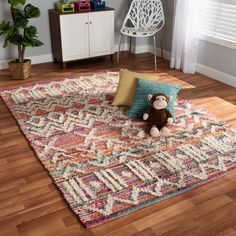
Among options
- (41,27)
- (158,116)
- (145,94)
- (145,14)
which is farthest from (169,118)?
(41,27)

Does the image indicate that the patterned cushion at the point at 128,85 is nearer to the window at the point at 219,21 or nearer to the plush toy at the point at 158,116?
the plush toy at the point at 158,116

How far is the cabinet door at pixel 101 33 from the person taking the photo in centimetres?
430

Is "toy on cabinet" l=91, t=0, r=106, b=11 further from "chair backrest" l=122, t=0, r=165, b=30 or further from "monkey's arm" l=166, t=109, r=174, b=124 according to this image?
"monkey's arm" l=166, t=109, r=174, b=124

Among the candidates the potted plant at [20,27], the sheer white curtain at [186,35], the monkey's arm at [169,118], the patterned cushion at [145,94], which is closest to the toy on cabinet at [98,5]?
the potted plant at [20,27]

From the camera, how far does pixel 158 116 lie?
2.74 m

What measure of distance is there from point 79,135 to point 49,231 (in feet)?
3.38

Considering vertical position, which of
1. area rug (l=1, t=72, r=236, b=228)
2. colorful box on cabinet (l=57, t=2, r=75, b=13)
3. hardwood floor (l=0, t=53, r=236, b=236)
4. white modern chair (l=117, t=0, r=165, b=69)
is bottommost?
hardwood floor (l=0, t=53, r=236, b=236)

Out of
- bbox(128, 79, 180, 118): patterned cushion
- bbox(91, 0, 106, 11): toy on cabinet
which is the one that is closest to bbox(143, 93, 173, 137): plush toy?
bbox(128, 79, 180, 118): patterned cushion

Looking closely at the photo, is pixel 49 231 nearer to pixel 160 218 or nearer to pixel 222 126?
pixel 160 218

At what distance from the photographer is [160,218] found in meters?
1.91

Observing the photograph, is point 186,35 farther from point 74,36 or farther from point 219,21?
point 74,36

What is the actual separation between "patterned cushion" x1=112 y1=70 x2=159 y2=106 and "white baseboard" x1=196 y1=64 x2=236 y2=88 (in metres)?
1.10

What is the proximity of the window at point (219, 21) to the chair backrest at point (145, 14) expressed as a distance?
27.3 inches

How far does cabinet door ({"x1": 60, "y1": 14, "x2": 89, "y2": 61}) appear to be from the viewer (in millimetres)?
4113
